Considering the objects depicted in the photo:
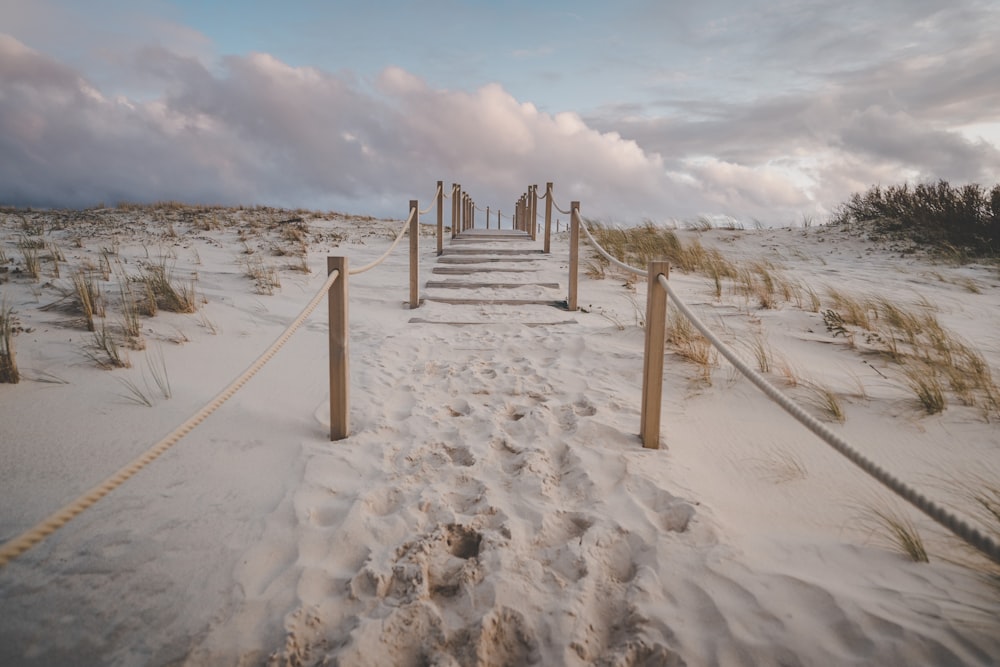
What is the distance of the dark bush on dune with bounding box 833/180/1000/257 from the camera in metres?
9.15

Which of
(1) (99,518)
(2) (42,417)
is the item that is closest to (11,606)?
(1) (99,518)

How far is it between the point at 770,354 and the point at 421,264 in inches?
251

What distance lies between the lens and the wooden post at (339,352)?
112 inches

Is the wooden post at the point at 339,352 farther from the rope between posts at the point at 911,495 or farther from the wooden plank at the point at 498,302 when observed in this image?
the wooden plank at the point at 498,302

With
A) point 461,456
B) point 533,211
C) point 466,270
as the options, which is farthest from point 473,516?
point 533,211

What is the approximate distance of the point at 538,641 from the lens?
1651mm

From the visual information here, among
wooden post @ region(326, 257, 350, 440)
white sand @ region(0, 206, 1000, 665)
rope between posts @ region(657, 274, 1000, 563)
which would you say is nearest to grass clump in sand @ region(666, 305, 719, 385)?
white sand @ region(0, 206, 1000, 665)

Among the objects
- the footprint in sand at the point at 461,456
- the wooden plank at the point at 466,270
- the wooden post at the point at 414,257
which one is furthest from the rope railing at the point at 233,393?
the wooden plank at the point at 466,270

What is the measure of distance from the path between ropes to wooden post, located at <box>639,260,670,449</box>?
2.97 meters

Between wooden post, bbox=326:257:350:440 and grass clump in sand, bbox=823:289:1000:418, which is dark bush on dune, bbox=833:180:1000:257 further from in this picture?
wooden post, bbox=326:257:350:440

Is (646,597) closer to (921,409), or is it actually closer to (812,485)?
(812,485)

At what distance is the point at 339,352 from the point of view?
2889mm

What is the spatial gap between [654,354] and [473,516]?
4.29 feet

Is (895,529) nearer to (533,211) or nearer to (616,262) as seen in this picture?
(616,262)
